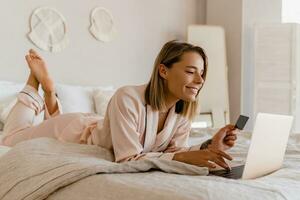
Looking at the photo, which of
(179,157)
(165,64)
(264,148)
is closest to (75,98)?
(165,64)

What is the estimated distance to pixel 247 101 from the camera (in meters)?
4.25

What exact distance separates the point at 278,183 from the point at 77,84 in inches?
99.3

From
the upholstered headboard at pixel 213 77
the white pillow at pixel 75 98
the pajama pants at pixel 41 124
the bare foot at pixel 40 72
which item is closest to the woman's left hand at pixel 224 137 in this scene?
the pajama pants at pixel 41 124

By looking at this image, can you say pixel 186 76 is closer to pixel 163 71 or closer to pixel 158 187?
pixel 163 71

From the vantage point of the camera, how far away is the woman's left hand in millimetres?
1497

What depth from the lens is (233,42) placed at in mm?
4301

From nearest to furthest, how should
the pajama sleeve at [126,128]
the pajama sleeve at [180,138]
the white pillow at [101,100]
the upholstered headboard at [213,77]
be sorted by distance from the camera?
the pajama sleeve at [126,128], the pajama sleeve at [180,138], the white pillow at [101,100], the upholstered headboard at [213,77]

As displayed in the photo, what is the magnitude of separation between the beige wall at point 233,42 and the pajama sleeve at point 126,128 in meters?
2.91

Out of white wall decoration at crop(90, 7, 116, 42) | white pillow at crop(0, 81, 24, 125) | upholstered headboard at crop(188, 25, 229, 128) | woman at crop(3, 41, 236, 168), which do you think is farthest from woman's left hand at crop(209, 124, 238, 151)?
upholstered headboard at crop(188, 25, 229, 128)

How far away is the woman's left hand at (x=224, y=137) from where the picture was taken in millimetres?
1497

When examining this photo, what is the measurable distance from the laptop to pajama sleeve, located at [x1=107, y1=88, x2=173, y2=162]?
241 millimetres

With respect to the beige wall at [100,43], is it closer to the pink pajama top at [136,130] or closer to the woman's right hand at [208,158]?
the pink pajama top at [136,130]

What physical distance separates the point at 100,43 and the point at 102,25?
15 centimetres

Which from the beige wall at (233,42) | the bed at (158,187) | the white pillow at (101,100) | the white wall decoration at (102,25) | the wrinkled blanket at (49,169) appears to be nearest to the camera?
the bed at (158,187)
